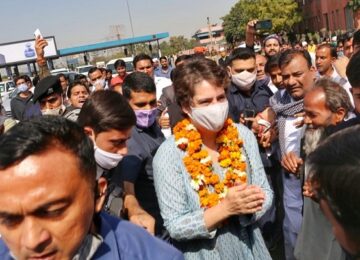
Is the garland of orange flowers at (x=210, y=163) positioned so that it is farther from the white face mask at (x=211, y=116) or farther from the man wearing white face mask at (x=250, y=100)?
the man wearing white face mask at (x=250, y=100)

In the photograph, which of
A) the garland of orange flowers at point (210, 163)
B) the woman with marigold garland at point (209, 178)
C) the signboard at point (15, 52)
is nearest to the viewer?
the woman with marigold garland at point (209, 178)

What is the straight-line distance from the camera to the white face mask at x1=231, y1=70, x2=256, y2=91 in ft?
14.3

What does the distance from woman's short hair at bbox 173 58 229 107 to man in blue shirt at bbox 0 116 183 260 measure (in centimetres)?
115

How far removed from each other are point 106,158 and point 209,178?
57 cm

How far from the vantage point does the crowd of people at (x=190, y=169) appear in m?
1.25

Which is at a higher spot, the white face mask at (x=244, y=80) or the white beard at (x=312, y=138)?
the white face mask at (x=244, y=80)

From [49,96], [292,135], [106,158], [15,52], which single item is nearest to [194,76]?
[106,158]

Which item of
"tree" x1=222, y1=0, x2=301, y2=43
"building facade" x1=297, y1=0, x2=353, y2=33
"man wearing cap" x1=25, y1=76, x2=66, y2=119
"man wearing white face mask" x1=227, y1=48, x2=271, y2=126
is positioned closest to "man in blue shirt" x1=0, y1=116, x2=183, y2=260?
"man wearing white face mask" x1=227, y1=48, x2=271, y2=126

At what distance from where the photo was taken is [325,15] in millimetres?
52156

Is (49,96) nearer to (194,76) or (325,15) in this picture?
(194,76)

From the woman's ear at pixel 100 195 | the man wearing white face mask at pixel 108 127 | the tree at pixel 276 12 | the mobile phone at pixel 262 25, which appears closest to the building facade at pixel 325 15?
the tree at pixel 276 12

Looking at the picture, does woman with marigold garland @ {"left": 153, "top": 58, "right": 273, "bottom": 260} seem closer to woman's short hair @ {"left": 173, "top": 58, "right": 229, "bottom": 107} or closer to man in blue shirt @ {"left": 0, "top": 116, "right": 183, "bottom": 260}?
woman's short hair @ {"left": 173, "top": 58, "right": 229, "bottom": 107}

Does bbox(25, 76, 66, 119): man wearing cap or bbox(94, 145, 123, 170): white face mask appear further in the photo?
bbox(25, 76, 66, 119): man wearing cap

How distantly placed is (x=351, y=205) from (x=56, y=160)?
81 centimetres
